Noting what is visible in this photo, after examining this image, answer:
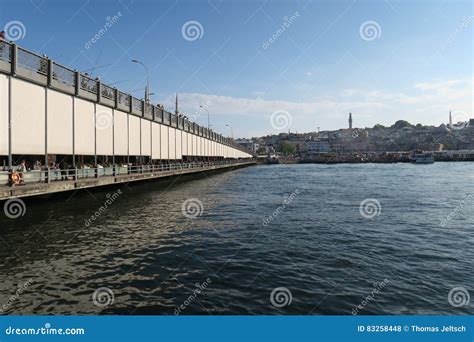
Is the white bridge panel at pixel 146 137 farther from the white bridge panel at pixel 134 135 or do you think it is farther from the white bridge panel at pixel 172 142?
the white bridge panel at pixel 172 142

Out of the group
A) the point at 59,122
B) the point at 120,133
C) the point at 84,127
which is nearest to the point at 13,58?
the point at 59,122

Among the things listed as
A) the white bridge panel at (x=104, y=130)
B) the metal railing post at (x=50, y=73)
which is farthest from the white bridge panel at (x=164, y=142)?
the metal railing post at (x=50, y=73)

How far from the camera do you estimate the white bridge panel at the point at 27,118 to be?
18781 millimetres

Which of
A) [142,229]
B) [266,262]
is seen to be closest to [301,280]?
[266,262]

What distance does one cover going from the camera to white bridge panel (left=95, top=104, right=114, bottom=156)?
2873 centimetres

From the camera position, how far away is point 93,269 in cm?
1035

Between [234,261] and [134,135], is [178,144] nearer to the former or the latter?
[134,135]

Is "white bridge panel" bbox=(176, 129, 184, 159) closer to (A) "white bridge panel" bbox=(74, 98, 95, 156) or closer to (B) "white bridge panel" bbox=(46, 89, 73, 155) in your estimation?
(A) "white bridge panel" bbox=(74, 98, 95, 156)

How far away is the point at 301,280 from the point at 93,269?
6541 mm

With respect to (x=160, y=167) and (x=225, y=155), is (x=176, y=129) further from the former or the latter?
(x=225, y=155)

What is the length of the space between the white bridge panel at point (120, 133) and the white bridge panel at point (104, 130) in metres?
0.88

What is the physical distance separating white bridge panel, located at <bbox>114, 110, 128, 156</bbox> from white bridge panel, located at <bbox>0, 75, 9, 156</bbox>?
13767 mm

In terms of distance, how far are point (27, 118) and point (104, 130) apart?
10061 millimetres

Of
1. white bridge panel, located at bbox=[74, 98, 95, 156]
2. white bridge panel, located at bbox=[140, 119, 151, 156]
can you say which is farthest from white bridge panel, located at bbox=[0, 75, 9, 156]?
white bridge panel, located at bbox=[140, 119, 151, 156]
